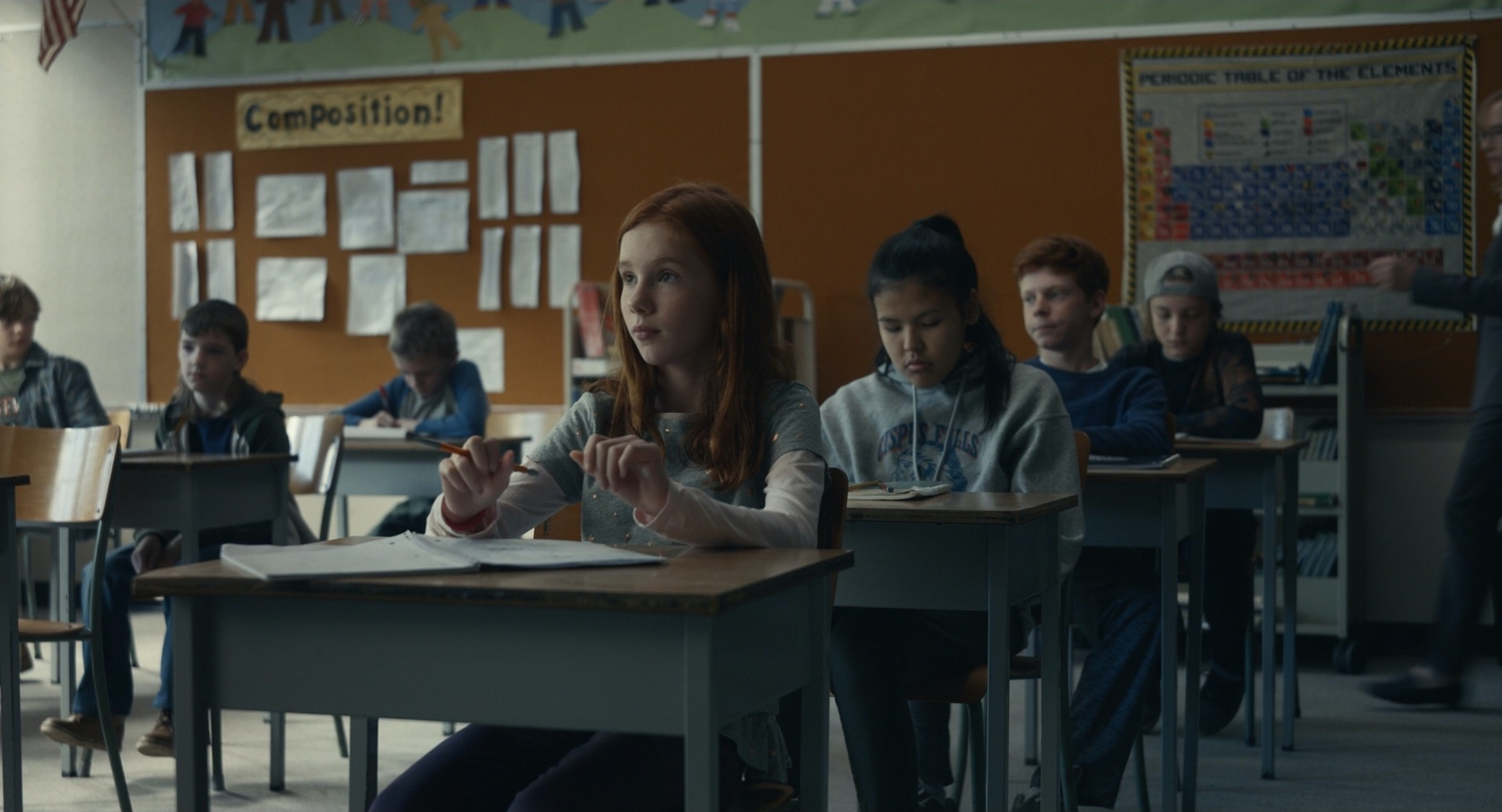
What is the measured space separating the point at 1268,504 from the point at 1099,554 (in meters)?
0.52

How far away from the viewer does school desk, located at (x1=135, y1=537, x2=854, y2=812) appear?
3.72 ft

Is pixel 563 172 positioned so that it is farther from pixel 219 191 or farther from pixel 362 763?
pixel 362 763

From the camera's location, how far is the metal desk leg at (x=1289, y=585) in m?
3.37

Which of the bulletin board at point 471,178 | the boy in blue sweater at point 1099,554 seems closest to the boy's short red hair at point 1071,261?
the boy in blue sweater at point 1099,554

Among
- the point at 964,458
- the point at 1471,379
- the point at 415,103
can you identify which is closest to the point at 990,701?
the point at 964,458

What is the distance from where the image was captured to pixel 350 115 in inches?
222

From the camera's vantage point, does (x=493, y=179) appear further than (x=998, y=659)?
Yes

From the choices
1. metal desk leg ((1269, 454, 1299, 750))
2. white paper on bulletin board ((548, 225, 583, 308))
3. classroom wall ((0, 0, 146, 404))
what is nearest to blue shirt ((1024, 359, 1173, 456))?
metal desk leg ((1269, 454, 1299, 750))

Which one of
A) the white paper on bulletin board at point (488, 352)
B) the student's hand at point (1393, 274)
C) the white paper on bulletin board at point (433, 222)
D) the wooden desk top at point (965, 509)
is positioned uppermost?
the white paper on bulletin board at point (433, 222)

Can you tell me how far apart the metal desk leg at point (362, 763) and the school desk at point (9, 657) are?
2.78 feet

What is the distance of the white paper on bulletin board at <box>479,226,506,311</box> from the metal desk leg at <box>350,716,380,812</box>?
3839mm

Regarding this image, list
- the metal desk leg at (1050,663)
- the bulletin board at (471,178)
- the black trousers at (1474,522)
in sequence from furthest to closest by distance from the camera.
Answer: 1. the bulletin board at (471,178)
2. the black trousers at (1474,522)
3. the metal desk leg at (1050,663)

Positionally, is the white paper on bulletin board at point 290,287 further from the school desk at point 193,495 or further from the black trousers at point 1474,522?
the black trousers at point 1474,522

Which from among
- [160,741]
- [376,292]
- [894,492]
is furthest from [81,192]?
[894,492]
